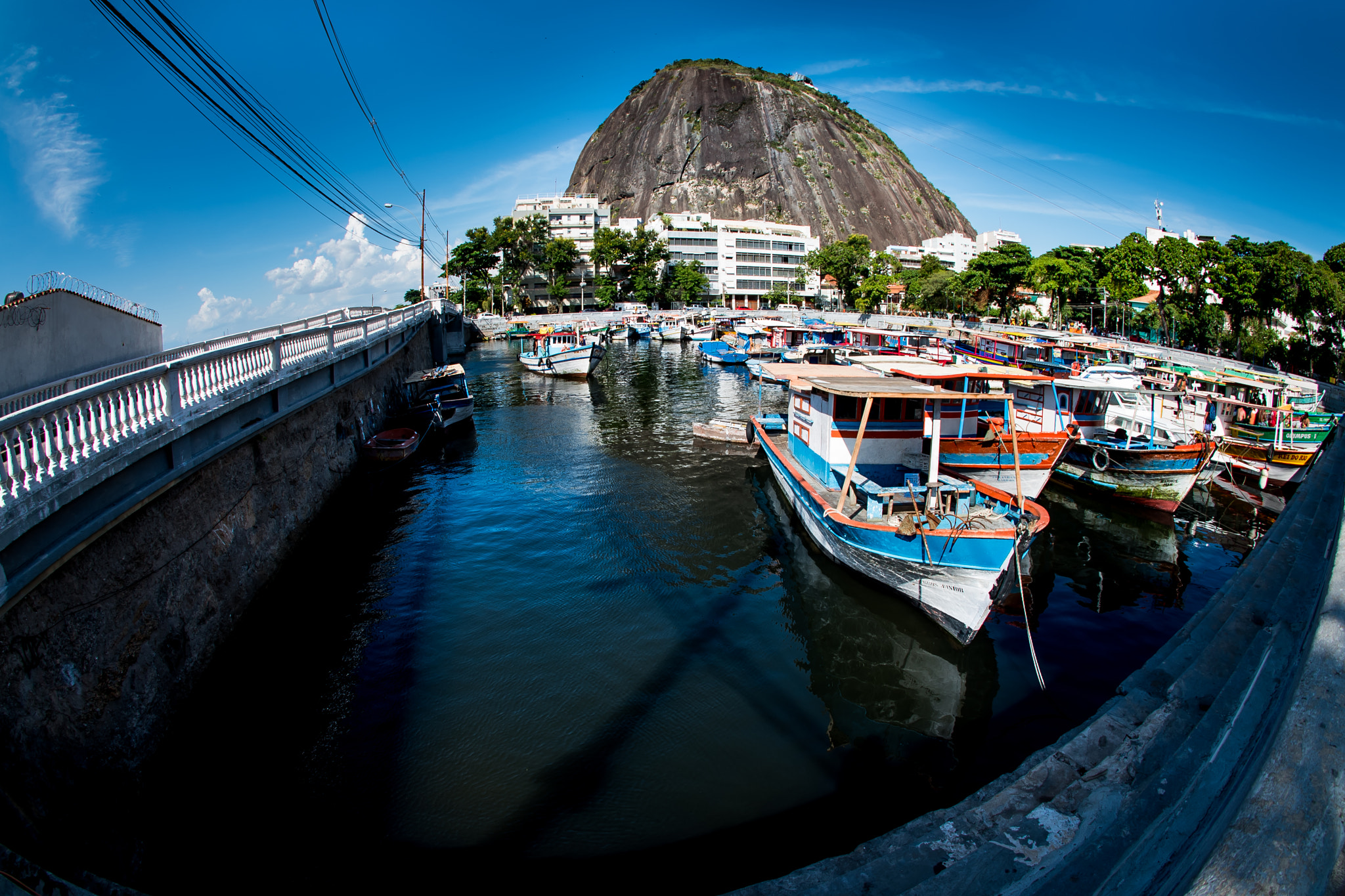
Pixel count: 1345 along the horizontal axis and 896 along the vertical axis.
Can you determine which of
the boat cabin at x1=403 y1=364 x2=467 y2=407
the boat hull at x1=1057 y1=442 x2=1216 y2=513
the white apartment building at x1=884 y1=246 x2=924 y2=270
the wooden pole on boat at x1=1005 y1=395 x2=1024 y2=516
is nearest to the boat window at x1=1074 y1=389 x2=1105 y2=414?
the boat hull at x1=1057 y1=442 x2=1216 y2=513

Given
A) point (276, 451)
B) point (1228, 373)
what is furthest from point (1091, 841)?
point (1228, 373)

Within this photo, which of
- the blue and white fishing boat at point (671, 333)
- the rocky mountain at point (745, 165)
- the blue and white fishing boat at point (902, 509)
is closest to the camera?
the blue and white fishing boat at point (902, 509)

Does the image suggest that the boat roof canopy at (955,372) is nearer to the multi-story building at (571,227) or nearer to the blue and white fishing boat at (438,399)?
the blue and white fishing boat at (438,399)

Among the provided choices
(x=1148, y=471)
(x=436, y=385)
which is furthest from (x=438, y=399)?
(x=1148, y=471)

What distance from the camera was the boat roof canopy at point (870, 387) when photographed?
13.4m

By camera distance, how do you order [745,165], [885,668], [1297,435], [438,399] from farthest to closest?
[745,165] → [438,399] → [1297,435] → [885,668]

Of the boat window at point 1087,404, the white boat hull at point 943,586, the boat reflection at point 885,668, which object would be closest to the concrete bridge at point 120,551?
the boat reflection at point 885,668

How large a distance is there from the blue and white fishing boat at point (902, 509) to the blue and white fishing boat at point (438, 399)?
17497 millimetres

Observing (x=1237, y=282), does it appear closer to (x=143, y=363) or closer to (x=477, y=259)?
(x=143, y=363)

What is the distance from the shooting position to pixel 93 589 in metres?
7.22

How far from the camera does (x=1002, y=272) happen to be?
74562 mm

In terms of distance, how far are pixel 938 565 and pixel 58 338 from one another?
59.2ft

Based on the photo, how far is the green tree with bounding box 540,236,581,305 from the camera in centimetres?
10381

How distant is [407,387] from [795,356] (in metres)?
32.3
